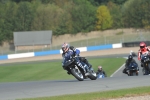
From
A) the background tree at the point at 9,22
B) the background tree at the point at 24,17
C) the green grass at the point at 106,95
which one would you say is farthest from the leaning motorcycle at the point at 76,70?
the background tree at the point at 24,17

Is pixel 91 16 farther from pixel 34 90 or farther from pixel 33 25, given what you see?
pixel 34 90

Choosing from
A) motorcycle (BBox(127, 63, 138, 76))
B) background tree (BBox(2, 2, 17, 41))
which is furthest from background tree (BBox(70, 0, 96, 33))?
motorcycle (BBox(127, 63, 138, 76))

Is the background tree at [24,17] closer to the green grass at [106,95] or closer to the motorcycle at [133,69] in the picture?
the motorcycle at [133,69]

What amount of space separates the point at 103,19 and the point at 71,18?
5999 millimetres

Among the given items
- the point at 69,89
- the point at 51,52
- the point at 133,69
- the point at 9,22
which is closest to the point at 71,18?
the point at 9,22

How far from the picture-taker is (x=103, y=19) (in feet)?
291

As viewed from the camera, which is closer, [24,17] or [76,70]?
[76,70]

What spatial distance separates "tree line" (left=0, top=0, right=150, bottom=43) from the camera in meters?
86.7

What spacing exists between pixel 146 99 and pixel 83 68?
20.1 feet

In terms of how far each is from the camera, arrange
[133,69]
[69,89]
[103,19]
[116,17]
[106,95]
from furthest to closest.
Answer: [116,17] → [103,19] → [133,69] → [69,89] → [106,95]

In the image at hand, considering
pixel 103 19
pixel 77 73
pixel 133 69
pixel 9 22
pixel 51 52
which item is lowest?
pixel 51 52

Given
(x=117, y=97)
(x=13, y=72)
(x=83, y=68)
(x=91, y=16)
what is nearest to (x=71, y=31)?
(x=91, y=16)

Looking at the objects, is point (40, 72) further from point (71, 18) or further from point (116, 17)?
point (116, 17)

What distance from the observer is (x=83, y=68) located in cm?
1825
